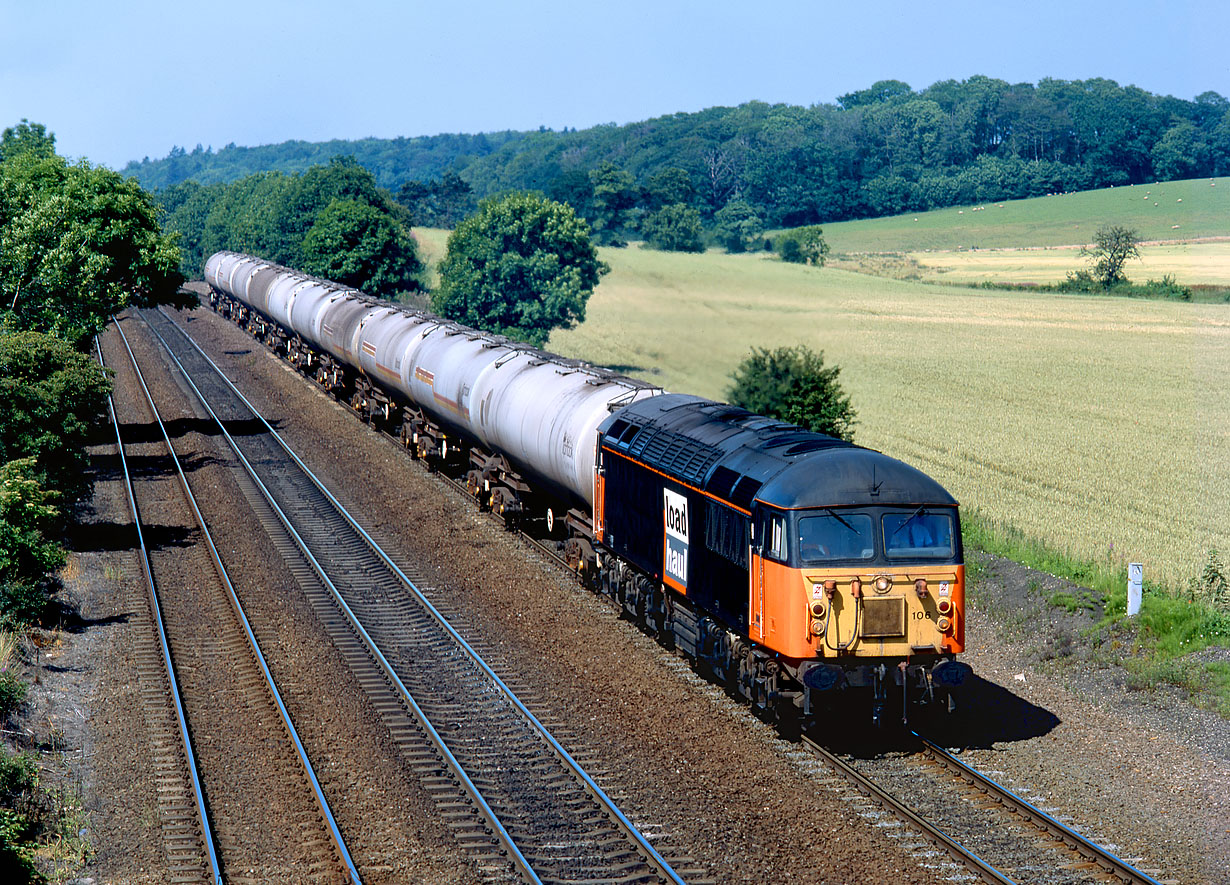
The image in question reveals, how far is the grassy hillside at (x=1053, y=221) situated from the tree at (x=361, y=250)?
44.3 meters

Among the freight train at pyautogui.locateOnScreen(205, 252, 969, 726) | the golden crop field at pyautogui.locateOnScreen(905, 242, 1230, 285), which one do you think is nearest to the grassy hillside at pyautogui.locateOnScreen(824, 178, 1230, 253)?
the golden crop field at pyautogui.locateOnScreen(905, 242, 1230, 285)

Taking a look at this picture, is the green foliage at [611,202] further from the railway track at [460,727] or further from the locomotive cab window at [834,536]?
the locomotive cab window at [834,536]

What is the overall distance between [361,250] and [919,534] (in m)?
68.8

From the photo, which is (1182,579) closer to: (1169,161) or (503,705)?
(503,705)

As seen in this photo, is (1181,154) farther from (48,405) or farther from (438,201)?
(48,405)

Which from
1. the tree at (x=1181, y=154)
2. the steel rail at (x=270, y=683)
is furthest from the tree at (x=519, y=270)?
the tree at (x=1181, y=154)

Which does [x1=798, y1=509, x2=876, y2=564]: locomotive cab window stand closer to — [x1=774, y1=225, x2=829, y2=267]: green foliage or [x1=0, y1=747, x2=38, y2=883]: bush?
[x1=0, y1=747, x2=38, y2=883]: bush

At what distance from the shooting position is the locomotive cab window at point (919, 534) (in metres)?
16.2

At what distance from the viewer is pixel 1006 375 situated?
2260 inches

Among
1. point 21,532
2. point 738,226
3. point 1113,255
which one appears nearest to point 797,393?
point 21,532

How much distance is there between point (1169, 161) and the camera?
107375 millimetres

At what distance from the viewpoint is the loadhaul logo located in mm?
19141

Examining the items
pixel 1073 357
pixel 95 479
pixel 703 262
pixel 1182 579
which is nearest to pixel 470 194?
pixel 703 262

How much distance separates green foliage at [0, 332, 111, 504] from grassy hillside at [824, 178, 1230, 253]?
86.7 metres
